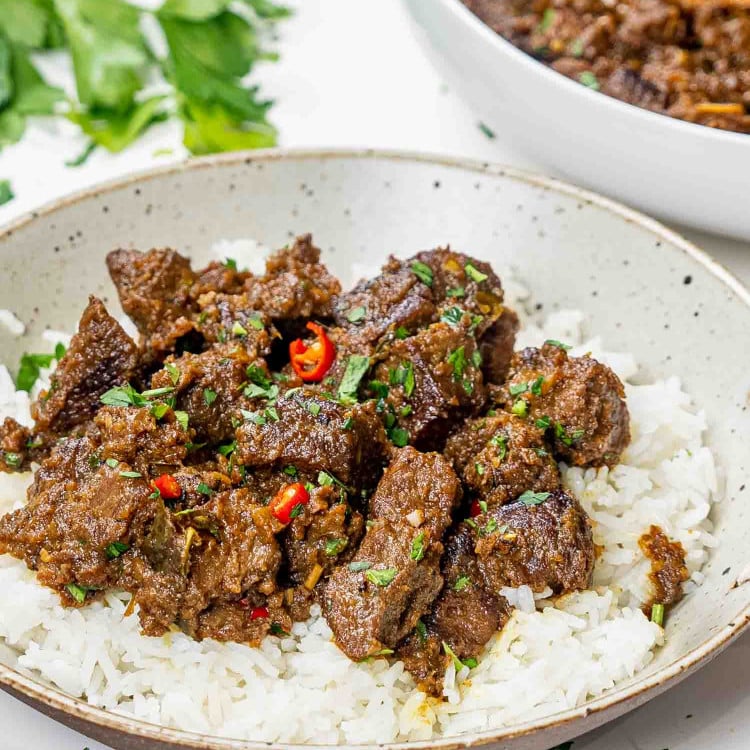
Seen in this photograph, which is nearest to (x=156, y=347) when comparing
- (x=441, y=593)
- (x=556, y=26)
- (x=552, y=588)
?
(x=441, y=593)

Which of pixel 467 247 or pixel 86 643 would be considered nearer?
pixel 86 643

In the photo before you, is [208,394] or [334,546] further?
[208,394]

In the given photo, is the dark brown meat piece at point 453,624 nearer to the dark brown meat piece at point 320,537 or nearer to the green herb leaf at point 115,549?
the dark brown meat piece at point 320,537

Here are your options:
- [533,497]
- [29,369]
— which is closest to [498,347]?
[533,497]

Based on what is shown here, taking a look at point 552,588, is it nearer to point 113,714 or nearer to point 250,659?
point 250,659

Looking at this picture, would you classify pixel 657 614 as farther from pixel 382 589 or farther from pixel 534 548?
pixel 382 589
